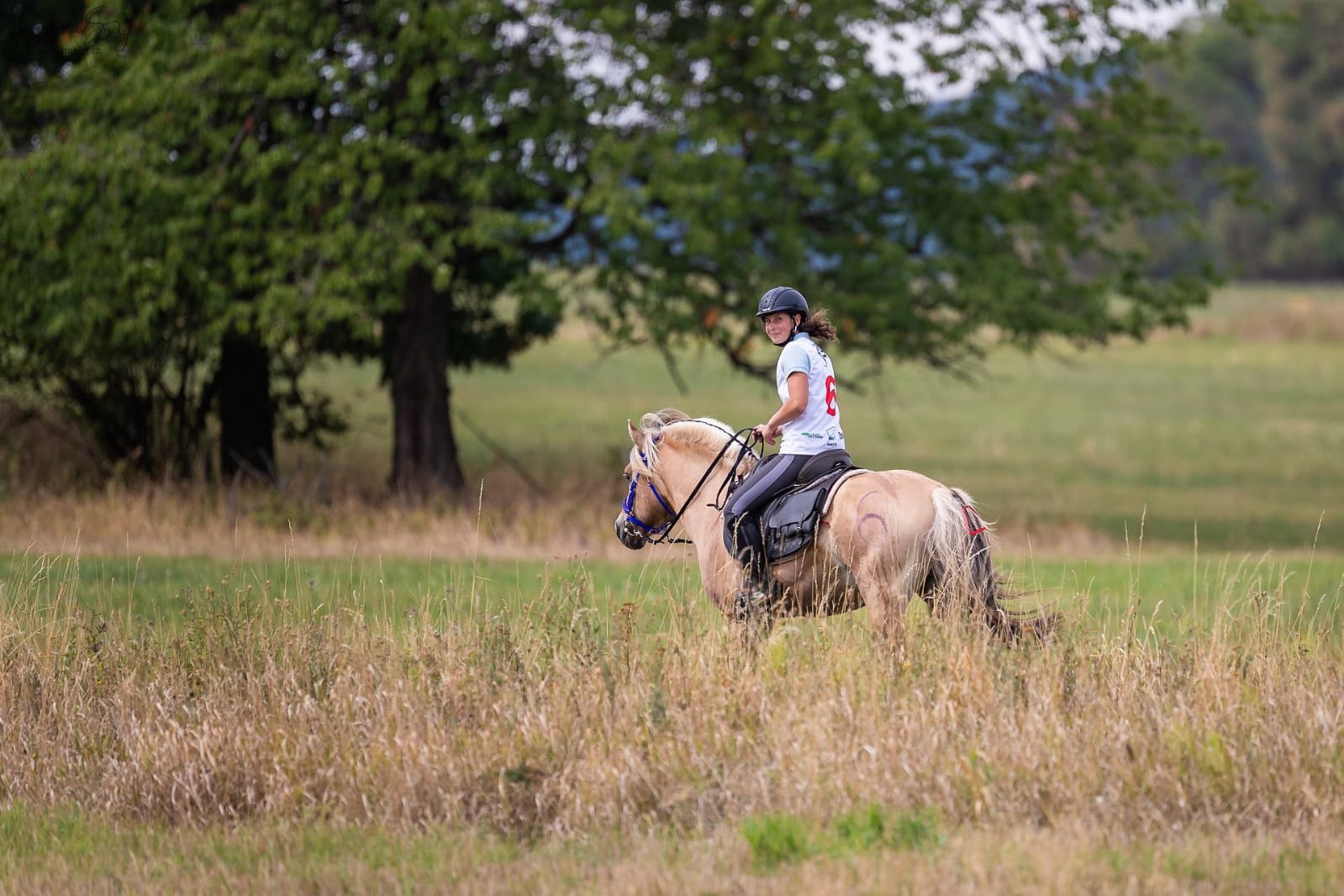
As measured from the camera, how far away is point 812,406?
8305 millimetres

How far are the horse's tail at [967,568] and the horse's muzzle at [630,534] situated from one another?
2.12 metres

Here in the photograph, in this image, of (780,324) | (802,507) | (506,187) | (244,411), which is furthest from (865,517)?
(244,411)

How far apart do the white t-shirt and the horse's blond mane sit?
2.17 feet

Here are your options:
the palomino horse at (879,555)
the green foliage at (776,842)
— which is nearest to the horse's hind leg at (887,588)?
the palomino horse at (879,555)

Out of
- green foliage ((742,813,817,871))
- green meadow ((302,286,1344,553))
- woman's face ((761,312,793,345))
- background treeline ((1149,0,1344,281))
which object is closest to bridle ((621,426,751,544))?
woman's face ((761,312,793,345))

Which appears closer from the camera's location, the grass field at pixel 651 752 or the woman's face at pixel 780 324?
the grass field at pixel 651 752

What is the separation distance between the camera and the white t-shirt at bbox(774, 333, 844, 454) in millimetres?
8195

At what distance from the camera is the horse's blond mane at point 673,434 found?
9.08 m

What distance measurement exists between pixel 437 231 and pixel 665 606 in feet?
31.2

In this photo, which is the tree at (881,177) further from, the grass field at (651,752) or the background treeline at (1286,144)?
the background treeline at (1286,144)

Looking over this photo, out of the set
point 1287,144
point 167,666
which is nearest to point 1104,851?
point 167,666

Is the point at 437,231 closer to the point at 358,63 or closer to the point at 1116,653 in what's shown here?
the point at 358,63

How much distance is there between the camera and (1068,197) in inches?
743

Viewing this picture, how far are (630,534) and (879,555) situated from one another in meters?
2.12
